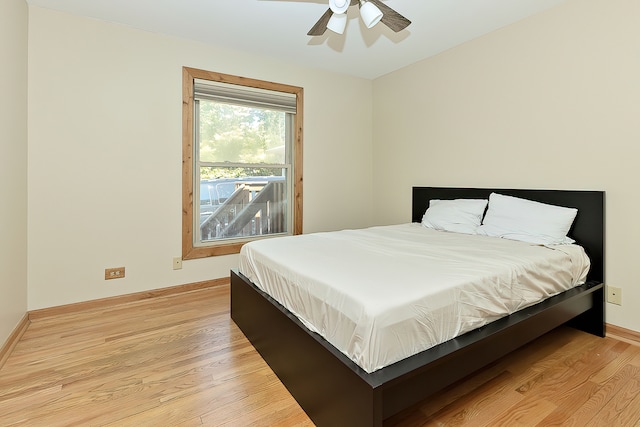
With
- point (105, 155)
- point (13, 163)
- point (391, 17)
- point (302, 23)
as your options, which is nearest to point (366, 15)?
point (391, 17)

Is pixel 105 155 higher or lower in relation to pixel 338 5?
lower

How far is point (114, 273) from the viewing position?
9.49 ft

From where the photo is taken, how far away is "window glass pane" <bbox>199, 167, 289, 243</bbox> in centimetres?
340

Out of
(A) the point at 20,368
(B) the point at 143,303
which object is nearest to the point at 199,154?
(B) the point at 143,303

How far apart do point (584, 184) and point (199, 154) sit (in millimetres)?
3252

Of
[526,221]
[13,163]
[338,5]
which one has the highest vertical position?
[338,5]

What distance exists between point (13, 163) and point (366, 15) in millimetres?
2500

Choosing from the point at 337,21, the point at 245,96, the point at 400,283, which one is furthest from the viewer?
the point at 245,96

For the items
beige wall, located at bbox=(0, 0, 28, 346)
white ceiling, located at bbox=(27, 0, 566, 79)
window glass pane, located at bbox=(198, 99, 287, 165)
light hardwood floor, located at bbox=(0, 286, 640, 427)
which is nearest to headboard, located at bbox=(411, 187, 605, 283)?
light hardwood floor, located at bbox=(0, 286, 640, 427)

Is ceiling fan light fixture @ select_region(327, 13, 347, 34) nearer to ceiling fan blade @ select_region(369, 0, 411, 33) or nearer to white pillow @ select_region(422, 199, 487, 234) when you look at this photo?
ceiling fan blade @ select_region(369, 0, 411, 33)

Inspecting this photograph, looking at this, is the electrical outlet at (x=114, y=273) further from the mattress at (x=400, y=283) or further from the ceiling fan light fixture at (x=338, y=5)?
the ceiling fan light fixture at (x=338, y=5)

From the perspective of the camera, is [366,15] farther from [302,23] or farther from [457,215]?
[457,215]

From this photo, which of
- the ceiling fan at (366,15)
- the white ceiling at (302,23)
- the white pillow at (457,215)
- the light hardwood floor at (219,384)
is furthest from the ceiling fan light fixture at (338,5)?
the light hardwood floor at (219,384)

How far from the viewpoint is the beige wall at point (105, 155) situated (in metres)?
2.58
